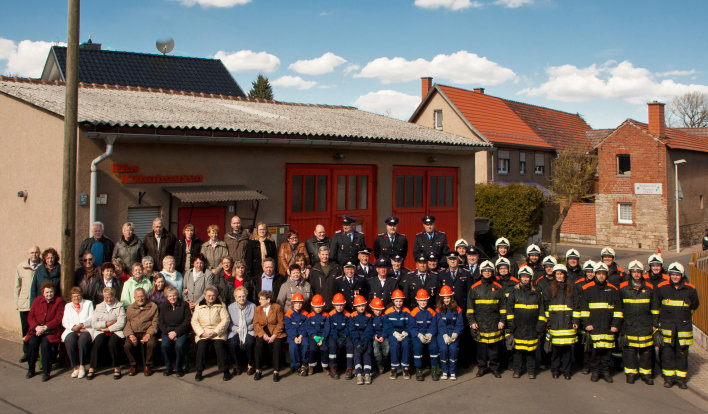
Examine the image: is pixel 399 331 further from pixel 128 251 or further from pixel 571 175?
pixel 571 175

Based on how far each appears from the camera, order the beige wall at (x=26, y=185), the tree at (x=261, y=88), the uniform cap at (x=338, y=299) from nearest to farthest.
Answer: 1. the uniform cap at (x=338, y=299)
2. the beige wall at (x=26, y=185)
3. the tree at (x=261, y=88)

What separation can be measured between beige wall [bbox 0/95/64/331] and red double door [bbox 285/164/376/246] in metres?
4.59

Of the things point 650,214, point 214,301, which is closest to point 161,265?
point 214,301

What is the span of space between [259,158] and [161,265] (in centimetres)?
358

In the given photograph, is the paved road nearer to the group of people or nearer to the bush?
the group of people

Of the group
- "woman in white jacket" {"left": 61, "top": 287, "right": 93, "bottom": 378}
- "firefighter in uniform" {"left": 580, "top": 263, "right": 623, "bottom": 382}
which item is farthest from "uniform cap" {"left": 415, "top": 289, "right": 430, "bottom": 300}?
"woman in white jacket" {"left": 61, "top": 287, "right": 93, "bottom": 378}

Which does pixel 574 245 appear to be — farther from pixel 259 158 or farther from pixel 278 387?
pixel 278 387

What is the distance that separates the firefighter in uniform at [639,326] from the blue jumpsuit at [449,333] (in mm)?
2320

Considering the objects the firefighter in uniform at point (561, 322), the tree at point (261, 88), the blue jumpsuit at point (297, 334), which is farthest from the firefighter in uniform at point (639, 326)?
the tree at point (261, 88)

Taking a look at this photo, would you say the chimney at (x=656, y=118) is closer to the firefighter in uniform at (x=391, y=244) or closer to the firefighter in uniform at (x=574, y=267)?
the firefighter in uniform at (x=574, y=267)

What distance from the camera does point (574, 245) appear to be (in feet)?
106

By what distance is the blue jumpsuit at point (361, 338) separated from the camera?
8.55 meters

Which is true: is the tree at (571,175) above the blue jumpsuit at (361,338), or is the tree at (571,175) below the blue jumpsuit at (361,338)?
above

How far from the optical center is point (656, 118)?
99.2ft
